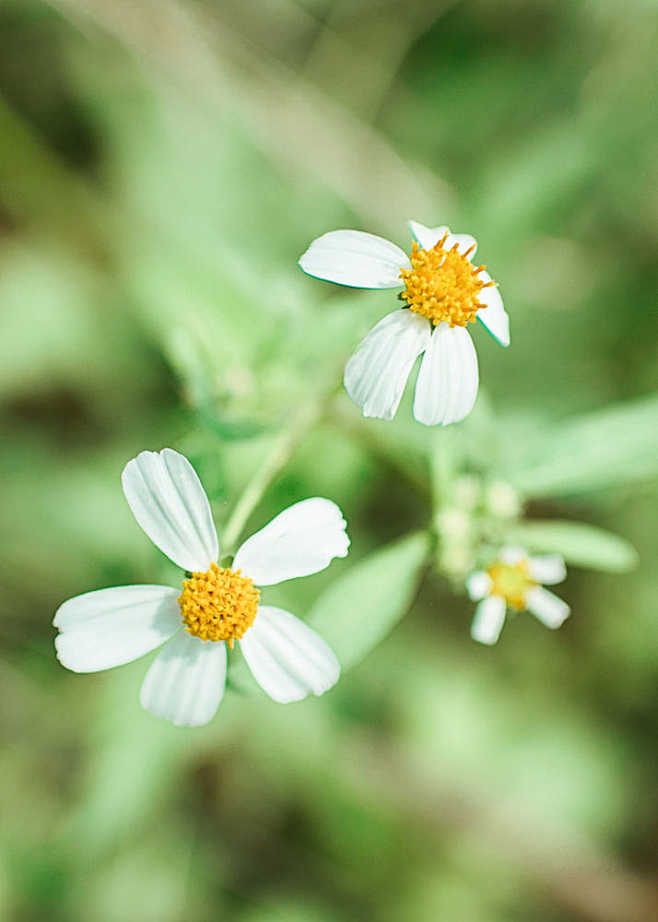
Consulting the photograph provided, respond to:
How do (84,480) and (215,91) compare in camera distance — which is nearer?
(84,480)

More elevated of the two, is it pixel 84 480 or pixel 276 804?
pixel 84 480

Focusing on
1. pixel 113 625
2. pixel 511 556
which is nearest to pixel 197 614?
pixel 113 625

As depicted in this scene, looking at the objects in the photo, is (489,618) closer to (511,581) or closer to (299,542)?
(511,581)

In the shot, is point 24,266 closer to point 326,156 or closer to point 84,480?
point 84,480

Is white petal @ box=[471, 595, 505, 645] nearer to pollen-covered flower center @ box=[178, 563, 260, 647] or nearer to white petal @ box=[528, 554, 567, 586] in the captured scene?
white petal @ box=[528, 554, 567, 586]

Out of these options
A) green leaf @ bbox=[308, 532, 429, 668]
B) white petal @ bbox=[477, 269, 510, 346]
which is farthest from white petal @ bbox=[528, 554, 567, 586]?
white petal @ bbox=[477, 269, 510, 346]

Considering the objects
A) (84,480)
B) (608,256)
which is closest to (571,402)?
(608,256)
